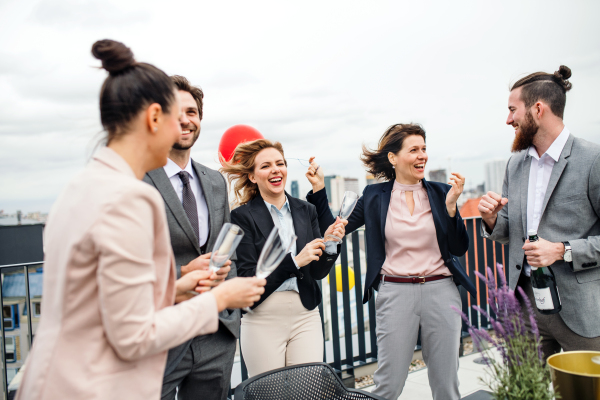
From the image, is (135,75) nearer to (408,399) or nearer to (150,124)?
(150,124)

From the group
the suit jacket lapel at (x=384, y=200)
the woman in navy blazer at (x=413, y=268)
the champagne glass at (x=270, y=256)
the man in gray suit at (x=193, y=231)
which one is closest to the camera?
the champagne glass at (x=270, y=256)

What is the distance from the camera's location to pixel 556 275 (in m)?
1.94

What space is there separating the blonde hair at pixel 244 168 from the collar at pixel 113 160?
1359mm

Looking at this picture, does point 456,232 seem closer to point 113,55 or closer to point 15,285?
point 113,55

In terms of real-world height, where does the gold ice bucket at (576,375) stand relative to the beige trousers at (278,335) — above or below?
above

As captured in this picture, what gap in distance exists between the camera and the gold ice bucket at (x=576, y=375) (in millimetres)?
1042

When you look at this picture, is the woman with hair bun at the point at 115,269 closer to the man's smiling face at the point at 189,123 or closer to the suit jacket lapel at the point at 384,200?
the man's smiling face at the point at 189,123

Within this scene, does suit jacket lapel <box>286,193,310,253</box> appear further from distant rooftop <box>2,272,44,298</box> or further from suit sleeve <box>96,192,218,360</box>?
distant rooftop <box>2,272,44,298</box>

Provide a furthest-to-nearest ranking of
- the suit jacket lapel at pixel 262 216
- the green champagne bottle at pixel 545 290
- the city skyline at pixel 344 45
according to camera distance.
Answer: the city skyline at pixel 344 45
the suit jacket lapel at pixel 262 216
the green champagne bottle at pixel 545 290

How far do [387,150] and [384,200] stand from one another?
33 cm

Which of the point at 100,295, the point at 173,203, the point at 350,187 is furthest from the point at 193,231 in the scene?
the point at 350,187

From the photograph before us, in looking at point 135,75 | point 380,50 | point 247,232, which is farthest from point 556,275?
point 380,50

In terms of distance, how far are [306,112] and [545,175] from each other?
25.2m

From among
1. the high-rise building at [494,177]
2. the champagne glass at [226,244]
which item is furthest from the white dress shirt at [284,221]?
the high-rise building at [494,177]
